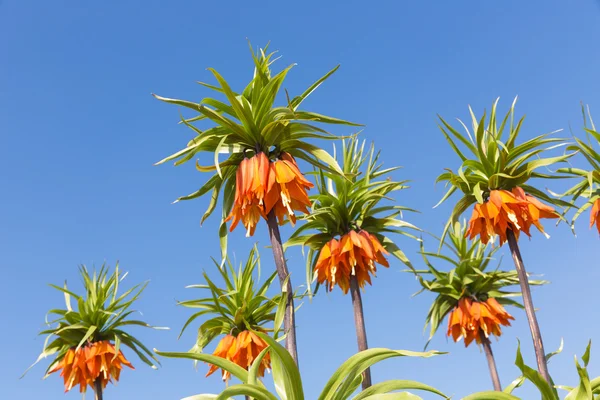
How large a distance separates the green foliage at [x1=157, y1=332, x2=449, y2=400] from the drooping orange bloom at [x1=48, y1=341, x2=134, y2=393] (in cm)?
464

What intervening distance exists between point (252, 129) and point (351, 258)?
2.50 meters

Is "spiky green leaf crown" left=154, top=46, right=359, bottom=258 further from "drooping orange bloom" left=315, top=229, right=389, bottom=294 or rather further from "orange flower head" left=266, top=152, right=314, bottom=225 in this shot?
"drooping orange bloom" left=315, top=229, right=389, bottom=294

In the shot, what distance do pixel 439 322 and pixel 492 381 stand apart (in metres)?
1.27

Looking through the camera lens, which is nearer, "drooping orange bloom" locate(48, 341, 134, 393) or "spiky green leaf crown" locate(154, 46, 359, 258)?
"spiky green leaf crown" locate(154, 46, 359, 258)

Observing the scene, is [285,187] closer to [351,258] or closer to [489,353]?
[351,258]

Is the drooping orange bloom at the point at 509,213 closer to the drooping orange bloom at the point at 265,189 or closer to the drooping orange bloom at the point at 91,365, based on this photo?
the drooping orange bloom at the point at 265,189

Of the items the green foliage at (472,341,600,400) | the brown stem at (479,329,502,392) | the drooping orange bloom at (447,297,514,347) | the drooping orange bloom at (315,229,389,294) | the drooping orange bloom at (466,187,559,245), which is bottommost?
the green foliage at (472,341,600,400)

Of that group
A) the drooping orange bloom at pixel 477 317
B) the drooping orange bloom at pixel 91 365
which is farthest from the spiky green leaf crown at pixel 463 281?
the drooping orange bloom at pixel 91 365

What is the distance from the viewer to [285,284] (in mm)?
4953

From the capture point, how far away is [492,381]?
419 inches

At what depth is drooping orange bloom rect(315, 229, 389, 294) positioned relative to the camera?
760 cm

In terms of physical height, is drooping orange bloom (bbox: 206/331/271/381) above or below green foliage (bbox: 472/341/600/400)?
above

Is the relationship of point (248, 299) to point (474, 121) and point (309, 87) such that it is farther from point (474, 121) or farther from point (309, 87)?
point (474, 121)

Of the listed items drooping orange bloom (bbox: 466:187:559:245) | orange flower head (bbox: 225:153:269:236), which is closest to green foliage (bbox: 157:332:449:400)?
orange flower head (bbox: 225:153:269:236)
